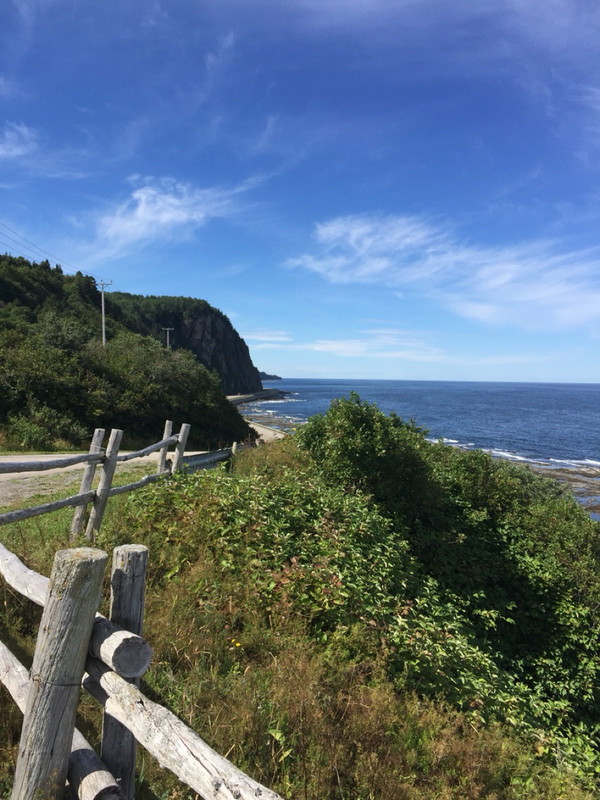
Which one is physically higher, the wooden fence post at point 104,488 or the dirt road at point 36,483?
the wooden fence post at point 104,488

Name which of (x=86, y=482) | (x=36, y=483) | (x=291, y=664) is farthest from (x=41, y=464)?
(x=36, y=483)

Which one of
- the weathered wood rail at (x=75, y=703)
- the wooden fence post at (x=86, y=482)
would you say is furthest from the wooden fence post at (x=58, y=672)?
the wooden fence post at (x=86, y=482)

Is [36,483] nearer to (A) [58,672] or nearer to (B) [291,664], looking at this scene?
(B) [291,664]

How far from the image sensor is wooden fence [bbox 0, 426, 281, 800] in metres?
2.41

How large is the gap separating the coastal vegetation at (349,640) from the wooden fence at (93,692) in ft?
1.96

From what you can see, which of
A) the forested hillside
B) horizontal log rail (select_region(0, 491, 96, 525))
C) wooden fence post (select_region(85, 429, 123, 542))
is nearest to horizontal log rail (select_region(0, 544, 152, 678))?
horizontal log rail (select_region(0, 491, 96, 525))

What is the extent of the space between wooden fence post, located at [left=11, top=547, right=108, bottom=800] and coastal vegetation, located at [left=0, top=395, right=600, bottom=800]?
58cm

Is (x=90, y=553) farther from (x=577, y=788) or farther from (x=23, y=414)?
(x=23, y=414)

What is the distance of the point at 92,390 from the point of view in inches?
938

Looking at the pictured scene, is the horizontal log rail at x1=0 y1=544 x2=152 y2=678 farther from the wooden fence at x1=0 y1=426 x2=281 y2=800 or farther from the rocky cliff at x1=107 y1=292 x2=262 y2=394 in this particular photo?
the rocky cliff at x1=107 y1=292 x2=262 y2=394

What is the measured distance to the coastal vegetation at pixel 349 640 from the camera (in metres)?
3.57

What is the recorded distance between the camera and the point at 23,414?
65.4 ft

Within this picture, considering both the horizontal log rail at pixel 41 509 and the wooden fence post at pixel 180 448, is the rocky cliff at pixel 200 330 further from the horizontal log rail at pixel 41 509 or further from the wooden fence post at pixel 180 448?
the horizontal log rail at pixel 41 509

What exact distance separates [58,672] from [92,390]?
76.4ft
